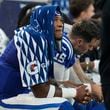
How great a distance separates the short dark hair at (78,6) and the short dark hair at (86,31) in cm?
116

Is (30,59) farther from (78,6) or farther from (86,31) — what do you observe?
(78,6)

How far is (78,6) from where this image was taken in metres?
5.05

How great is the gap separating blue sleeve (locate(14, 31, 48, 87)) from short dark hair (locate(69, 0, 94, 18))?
78.2 inches

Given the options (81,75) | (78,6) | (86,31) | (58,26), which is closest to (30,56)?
(58,26)

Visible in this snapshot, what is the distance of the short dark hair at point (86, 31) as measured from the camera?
3.73 meters

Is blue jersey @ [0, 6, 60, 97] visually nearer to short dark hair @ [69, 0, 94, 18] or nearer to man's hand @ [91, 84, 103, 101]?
man's hand @ [91, 84, 103, 101]

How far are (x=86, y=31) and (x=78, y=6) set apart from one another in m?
1.31

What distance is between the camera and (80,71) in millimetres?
4102

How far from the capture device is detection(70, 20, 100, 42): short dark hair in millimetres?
3734

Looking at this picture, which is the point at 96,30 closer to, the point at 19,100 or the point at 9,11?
the point at 19,100

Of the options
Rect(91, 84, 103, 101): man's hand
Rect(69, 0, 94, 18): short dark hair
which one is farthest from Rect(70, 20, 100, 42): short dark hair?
Rect(69, 0, 94, 18): short dark hair

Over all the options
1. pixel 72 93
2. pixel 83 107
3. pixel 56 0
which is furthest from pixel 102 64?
pixel 56 0

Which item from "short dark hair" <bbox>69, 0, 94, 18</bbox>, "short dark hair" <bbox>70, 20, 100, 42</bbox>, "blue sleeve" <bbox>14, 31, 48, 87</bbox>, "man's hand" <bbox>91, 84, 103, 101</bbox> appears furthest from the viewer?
"short dark hair" <bbox>69, 0, 94, 18</bbox>

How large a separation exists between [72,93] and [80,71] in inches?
32.7
